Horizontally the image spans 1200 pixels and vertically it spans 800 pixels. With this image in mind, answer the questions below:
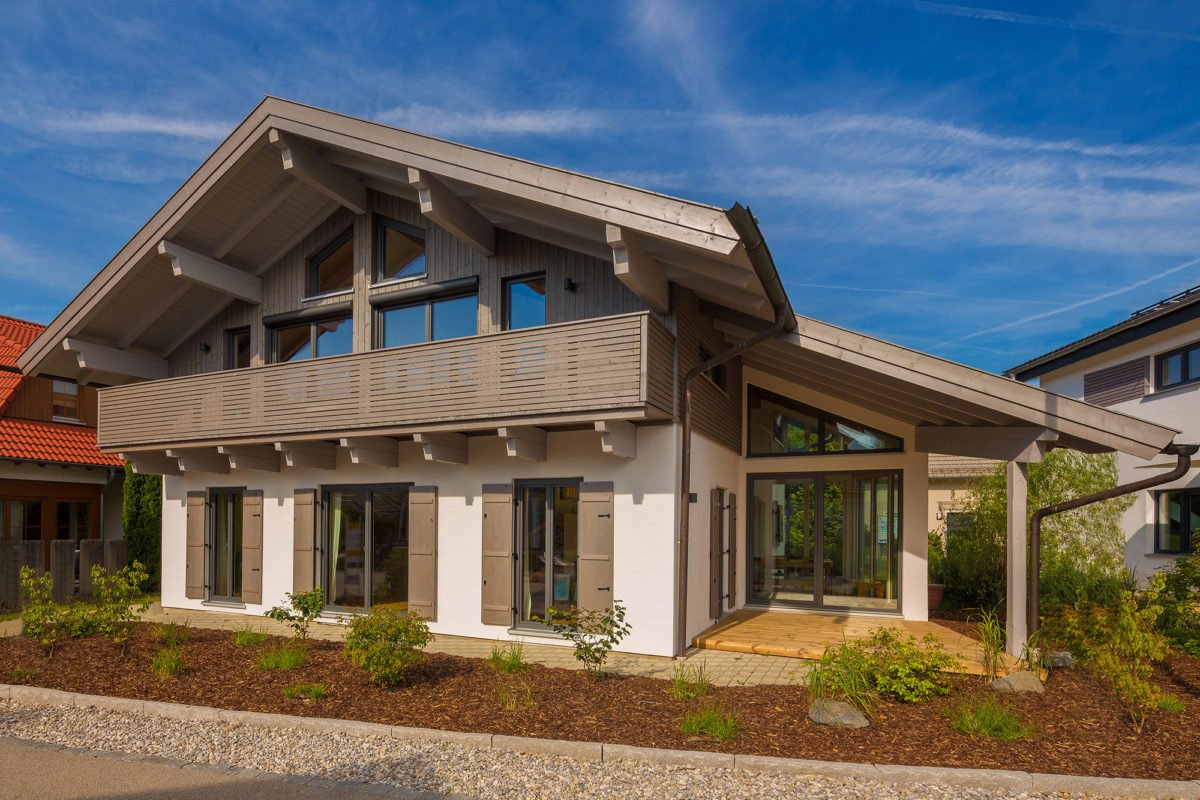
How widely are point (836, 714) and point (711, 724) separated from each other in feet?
3.56

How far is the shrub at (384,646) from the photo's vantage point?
25.7 ft

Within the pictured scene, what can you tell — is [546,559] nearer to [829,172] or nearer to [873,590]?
[873,590]

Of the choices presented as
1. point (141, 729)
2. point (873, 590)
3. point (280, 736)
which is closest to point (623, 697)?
point (280, 736)

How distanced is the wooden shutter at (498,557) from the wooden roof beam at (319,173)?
4928 mm

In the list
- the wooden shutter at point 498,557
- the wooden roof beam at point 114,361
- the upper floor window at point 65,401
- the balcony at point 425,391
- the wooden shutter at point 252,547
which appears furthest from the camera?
the upper floor window at point 65,401

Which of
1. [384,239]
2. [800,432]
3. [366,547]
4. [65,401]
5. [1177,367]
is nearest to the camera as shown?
[366,547]

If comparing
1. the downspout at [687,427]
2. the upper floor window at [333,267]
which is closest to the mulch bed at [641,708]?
the downspout at [687,427]

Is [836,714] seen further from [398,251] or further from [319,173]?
[319,173]

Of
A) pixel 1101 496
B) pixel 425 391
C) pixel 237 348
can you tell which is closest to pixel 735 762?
pixel 1101 496

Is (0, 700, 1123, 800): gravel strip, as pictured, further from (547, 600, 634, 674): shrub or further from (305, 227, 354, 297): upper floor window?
(305, 227, 354, 297): upper floor window

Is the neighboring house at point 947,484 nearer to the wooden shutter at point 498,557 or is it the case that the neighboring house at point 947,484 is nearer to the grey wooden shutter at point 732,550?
the grey wooden shutter at point 732,550

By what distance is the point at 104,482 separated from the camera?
18.4m

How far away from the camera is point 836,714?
663 centimetres

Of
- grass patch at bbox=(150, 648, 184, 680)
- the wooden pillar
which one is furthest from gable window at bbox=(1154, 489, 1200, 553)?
grass patch at bbox=(150, 648, 184, 680)
